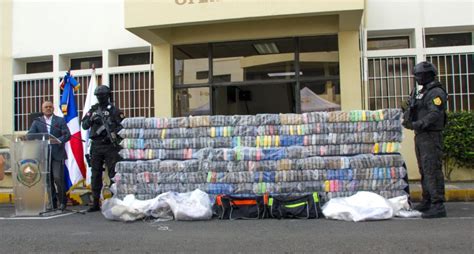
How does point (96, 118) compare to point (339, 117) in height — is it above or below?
above

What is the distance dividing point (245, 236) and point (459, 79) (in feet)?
24.1

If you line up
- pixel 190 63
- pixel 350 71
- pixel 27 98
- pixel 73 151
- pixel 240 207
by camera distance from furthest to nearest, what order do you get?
pixel 27 98 → pixel 190 63 → pixel 350 71 → pixel 73 151 → pixel 240 207

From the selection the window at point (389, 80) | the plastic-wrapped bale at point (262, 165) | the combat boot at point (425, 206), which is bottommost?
the combat boot at point (425, 206)

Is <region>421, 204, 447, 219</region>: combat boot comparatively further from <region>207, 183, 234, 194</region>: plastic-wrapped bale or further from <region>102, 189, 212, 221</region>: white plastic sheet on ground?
<region>102, 189, 212, 221</region>: white plastic sheet on ground

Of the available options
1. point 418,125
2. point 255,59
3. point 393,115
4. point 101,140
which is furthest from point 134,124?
point 255,59

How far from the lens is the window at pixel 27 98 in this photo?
1256 cm

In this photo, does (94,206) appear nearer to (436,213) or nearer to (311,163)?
(311,163)

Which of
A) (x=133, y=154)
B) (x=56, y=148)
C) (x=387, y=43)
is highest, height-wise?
(x=387, y=43)

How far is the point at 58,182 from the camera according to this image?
8109 millimetres

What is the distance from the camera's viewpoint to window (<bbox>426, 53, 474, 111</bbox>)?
10.7 metres

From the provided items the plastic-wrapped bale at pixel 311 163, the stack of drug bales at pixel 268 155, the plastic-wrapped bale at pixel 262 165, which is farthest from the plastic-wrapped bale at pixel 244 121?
the plastic-wrapped bale at pixel 311 163

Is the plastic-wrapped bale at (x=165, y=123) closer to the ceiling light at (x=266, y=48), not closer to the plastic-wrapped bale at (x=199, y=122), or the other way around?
the plastic-wrapped bale at (x=199, y=122)

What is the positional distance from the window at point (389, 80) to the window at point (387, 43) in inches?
14.2

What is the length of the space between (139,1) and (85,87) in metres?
3.23
